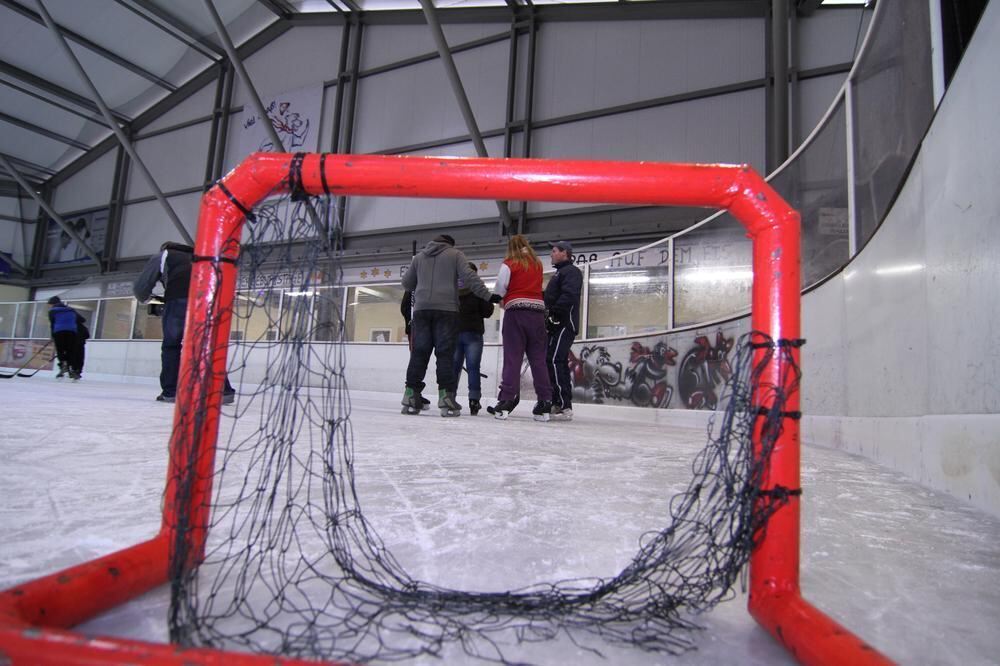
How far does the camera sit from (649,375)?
18.9ft

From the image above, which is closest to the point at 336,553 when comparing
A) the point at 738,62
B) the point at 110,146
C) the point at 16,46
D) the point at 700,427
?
the point at 700,427

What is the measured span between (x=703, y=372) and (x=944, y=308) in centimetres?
341

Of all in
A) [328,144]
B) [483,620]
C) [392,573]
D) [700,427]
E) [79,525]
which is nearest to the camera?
[483,620]

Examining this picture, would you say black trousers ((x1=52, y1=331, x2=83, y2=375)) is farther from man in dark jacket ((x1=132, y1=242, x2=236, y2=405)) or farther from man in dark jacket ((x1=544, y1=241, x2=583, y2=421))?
man in dark jacket ((x1=544, y1=241, x2=583, y2=421))

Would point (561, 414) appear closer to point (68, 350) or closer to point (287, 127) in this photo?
point (68, 350)

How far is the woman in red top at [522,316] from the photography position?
4.25 meters

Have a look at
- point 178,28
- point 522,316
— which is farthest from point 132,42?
point 522,316

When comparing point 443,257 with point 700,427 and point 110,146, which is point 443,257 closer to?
point 700,427

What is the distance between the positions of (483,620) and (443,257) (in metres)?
3.32

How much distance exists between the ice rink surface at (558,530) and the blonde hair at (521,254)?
2264mm

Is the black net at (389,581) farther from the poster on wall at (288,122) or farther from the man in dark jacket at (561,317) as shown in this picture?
the poster on wall at (288,122)

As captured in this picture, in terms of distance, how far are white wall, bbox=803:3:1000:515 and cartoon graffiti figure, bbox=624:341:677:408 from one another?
2691mm

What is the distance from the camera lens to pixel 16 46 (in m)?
11.7

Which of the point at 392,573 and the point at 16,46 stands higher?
the point at 16,46
